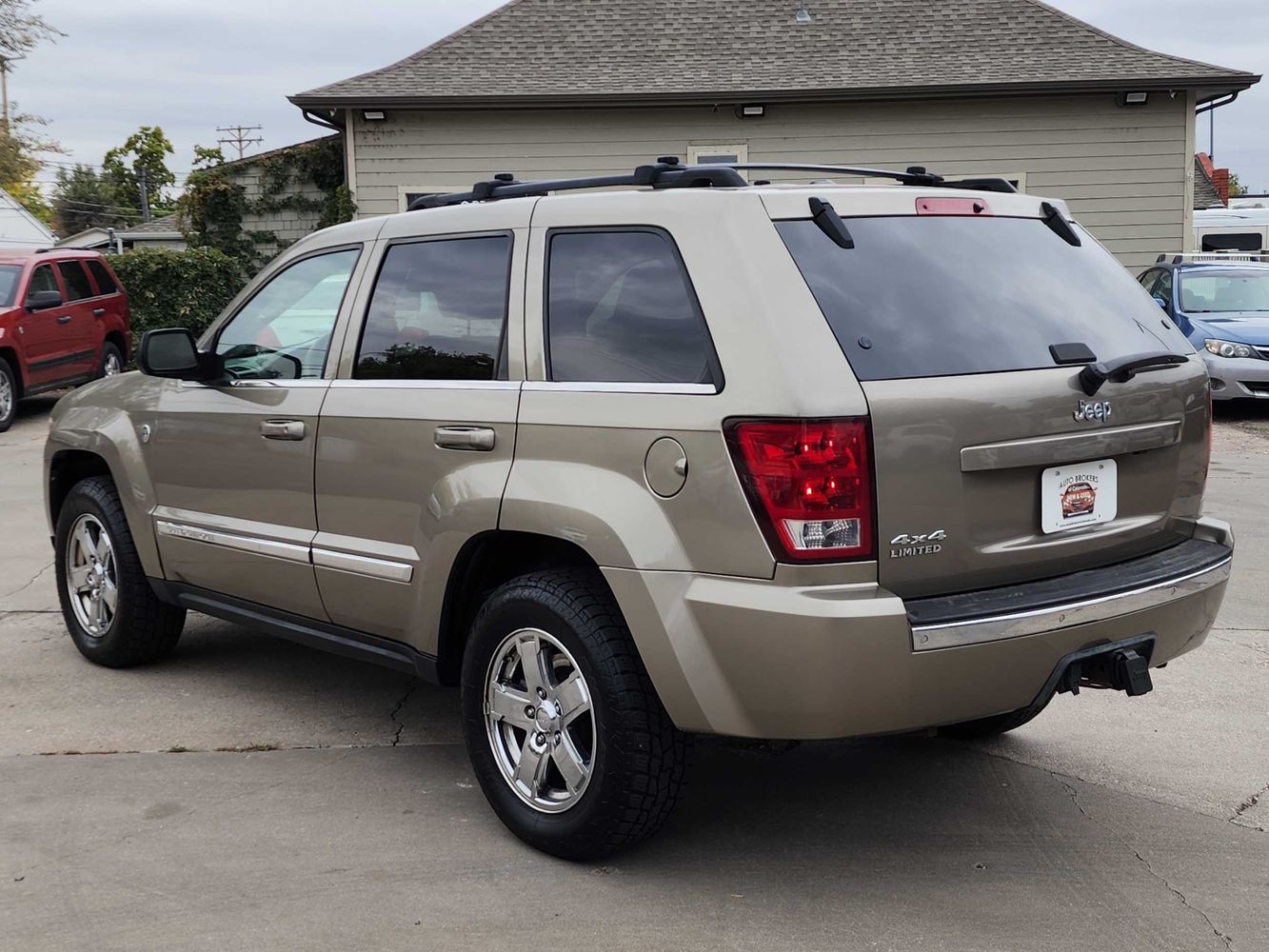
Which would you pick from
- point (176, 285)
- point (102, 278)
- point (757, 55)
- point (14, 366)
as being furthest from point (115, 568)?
point (757, 55)

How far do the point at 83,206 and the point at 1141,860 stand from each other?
9928cm

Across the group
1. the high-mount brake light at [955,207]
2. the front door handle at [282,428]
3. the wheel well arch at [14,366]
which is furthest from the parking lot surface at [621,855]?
the wheel well arch at [14,366]

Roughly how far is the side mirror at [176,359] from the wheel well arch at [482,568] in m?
1.52

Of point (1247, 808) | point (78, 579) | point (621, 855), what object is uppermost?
point (78, 579)

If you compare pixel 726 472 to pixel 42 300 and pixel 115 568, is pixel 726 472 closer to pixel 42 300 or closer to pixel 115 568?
pixel 115 568

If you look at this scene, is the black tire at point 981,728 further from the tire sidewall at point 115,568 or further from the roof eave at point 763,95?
the roof eave at point 763,95

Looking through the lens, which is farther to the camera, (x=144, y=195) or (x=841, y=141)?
(x=144, y=195)

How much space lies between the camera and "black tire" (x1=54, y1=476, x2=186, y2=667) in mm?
5266

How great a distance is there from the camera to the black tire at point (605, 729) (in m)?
3.34

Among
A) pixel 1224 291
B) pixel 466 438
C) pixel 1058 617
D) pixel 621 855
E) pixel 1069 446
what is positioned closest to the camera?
pixel 1058 617

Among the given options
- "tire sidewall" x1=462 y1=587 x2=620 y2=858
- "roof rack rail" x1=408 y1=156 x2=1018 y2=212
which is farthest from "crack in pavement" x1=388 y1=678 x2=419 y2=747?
"roof rack rail" x1=408 y1=156 x2=1018 y2=212

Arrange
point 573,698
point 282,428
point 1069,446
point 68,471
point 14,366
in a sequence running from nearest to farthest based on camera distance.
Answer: point 1069,446 → point 573,698 → point 282,428 → point 68,471 → point 14,366

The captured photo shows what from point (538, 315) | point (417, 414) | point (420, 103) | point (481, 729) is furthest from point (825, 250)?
point (420, 103)

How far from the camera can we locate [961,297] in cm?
342
